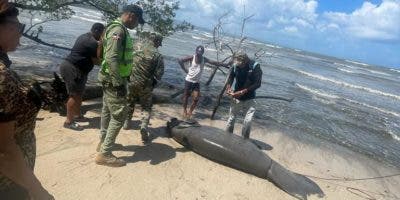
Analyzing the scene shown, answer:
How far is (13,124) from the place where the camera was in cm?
227

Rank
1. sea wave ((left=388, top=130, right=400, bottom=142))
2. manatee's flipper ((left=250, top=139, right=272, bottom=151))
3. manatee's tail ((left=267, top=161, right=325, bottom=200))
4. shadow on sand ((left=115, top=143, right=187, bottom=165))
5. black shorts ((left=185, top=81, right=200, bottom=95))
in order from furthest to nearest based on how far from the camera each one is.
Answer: sea wave ((left=388, top=130, right=400, bottom=142))
black shorts ((left=185, top=81, right=200, bottom=95))
manatee's flipper ((left=250, top=139, right=272, bottom=151))
manatee's tail ((left=267, top=161, right=325, bottom=200))
shadow on sand ((left=115, top=143, right=187, bottom=165))

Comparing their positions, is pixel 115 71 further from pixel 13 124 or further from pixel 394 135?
pixel 394 135

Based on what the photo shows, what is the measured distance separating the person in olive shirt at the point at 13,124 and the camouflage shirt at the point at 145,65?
209 inches

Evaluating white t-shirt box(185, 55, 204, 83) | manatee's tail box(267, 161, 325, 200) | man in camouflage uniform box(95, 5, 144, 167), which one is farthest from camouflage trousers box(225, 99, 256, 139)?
man in camouflage uniform box(95, 5, 144, 167)

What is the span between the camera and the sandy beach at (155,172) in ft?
19.2

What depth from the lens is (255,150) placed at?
26.1 ft

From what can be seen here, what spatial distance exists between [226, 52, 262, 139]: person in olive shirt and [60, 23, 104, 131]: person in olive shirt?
113 inches

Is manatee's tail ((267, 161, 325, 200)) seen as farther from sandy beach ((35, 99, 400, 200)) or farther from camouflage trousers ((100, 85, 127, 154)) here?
camouflage trousers ((100, 85, 127, 154))

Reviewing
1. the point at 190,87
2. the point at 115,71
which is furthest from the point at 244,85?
the point at 115,71

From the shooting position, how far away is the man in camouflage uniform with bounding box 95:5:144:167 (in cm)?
588

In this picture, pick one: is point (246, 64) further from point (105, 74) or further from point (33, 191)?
point (33, 191)

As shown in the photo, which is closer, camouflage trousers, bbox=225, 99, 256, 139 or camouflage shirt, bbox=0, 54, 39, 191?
camouflage shirt, bbox=0, 54, 39, 191

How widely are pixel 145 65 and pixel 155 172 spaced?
2.24 m

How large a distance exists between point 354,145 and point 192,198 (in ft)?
27.4
